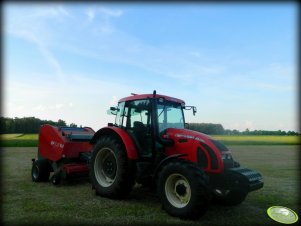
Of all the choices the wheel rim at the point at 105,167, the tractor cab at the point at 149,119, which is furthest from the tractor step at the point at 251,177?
the wheel rim at the point at 105,167

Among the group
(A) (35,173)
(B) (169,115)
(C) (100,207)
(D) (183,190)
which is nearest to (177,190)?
(D) (183,190)

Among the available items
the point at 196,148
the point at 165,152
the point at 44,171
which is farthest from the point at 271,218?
the point at 44,171

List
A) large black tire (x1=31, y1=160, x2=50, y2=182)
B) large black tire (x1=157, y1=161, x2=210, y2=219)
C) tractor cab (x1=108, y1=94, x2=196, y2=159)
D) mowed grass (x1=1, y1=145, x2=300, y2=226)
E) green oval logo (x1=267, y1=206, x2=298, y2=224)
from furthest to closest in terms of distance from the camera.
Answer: large black tire (x1=31, y1=160, x2=50, y2=182) → tractor cab (x1=108, y1=94, x2=196, y2=159) → green oval logo (x1=267, y1=206, x2=298, y2=224) → mowed grass (x1=1, y1=145, x2=300, y2=226) → large black tire (x1=157, y1=161, x2=210, y2=219)

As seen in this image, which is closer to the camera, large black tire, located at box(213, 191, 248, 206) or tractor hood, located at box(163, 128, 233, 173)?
tractor hood, located at box(163, 128, 233, 173)

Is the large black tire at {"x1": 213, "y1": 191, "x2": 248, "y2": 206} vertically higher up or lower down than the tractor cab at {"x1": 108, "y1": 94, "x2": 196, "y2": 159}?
lower down

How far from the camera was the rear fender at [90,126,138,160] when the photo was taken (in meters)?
7.16

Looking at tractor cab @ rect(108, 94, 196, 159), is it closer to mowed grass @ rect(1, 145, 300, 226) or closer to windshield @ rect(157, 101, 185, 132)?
windshield @ rect(157, 101, 185, 132)

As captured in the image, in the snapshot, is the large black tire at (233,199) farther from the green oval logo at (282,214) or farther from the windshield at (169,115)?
the windshield at (169,115)

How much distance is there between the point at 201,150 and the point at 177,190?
3.17 feet

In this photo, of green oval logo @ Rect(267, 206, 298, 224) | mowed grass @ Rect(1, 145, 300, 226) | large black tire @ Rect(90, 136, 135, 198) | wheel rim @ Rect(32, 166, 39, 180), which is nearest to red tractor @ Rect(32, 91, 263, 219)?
large black tire @ Rect(90, 136, 135, 198)

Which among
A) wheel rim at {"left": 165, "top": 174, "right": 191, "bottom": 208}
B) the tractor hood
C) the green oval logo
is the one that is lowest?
the green oval logo

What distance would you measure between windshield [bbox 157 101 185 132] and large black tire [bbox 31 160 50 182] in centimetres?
453

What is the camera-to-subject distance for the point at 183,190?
5953 millimetres

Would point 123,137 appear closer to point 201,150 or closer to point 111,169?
point 111,169
